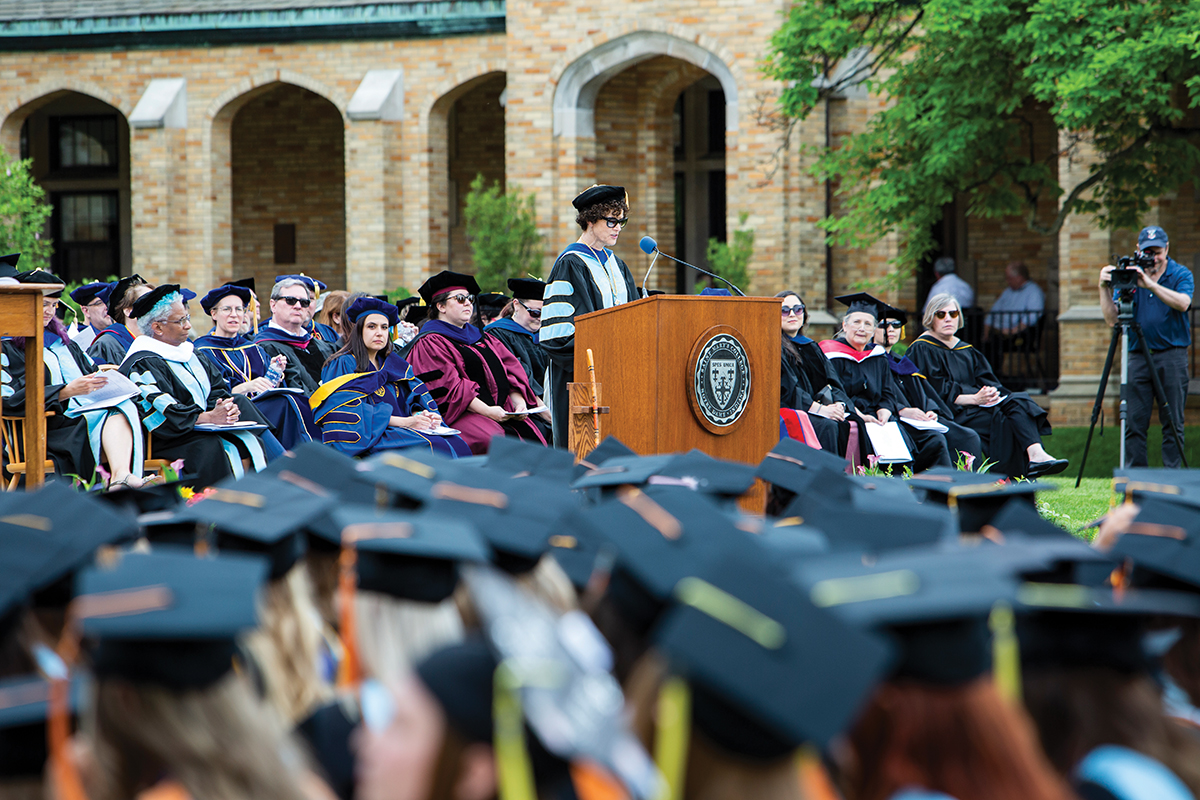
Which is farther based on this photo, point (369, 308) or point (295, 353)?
point (295, 353)

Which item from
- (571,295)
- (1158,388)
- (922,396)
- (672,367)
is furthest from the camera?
(922,396)

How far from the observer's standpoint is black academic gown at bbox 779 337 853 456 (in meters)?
8.71

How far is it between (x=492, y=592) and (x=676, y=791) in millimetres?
481

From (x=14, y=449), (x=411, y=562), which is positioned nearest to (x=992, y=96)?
(x=14, y=449)

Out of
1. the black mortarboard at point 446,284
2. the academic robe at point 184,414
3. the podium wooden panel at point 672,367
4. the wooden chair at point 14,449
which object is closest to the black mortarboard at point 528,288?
the black mortarboard at point 446,284

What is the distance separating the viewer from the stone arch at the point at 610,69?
16.0m

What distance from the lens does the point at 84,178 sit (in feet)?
72.4

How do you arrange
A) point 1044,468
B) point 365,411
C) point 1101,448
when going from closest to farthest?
1. point 365,411
2. point 1044,468
3. point 1101,448

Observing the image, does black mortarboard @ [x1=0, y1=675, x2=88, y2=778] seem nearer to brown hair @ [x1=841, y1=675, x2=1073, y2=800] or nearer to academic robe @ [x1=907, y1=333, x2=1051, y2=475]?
brown hair @ [x1=841, y1=675, x2=1073, y2=800]

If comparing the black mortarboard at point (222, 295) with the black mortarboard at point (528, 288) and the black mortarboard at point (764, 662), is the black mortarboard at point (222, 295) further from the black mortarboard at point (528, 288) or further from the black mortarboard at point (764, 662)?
the black mortarboard at point (764, 662)

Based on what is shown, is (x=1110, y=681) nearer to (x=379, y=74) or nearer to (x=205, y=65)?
(x=379, y=74)

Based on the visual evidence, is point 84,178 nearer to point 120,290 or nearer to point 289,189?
point 289,189

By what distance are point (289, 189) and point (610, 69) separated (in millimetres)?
7461

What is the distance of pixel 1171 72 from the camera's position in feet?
36.8
